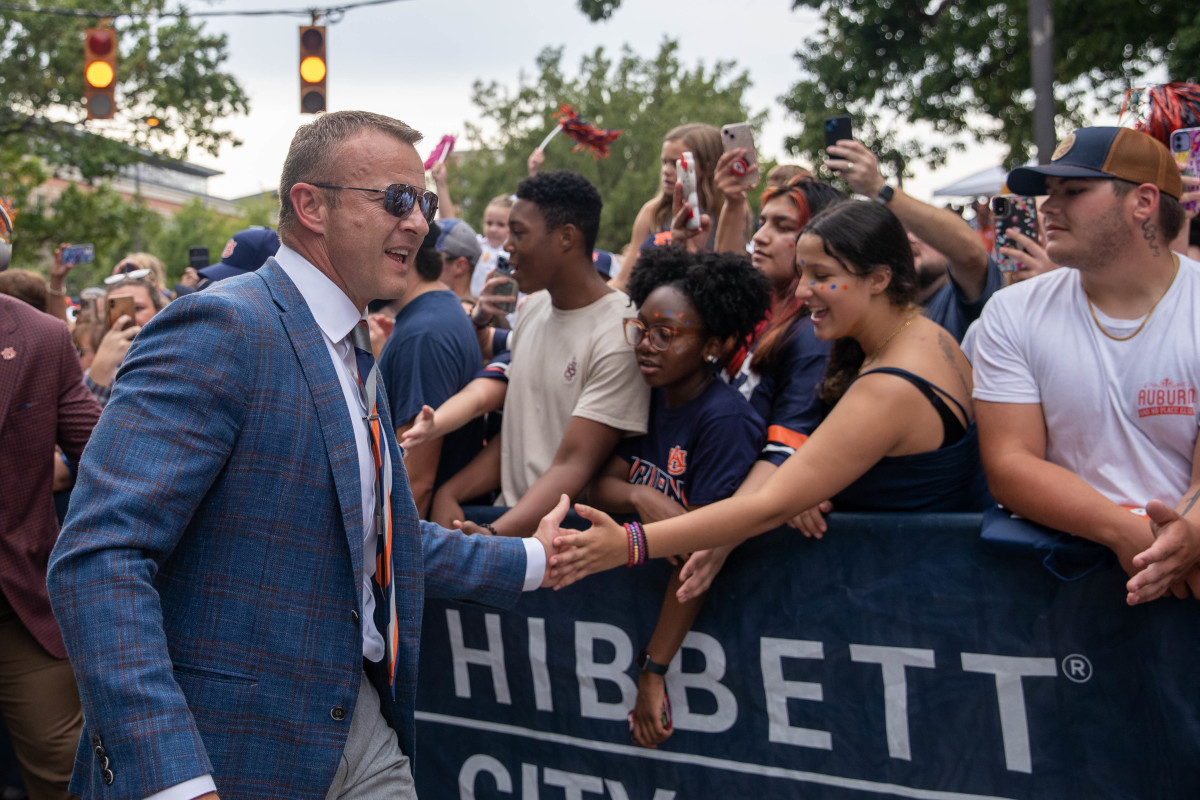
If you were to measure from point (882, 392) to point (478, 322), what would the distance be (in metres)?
2.81

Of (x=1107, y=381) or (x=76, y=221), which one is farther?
(x=76, y=221)

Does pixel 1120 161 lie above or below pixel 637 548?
above

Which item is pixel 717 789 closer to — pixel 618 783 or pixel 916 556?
pixel 618 783

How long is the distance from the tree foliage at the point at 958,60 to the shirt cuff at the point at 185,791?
15162 mm

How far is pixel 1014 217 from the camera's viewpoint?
4102 millimetres

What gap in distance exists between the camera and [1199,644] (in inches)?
107

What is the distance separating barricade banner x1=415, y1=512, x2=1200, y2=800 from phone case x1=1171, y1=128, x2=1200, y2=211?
5.10 feet

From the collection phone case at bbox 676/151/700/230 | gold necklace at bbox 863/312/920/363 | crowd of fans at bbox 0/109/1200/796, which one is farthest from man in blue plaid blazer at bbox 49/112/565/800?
phone case at bbox 676/151/700/230

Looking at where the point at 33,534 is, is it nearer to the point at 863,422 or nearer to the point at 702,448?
the point at 702,448

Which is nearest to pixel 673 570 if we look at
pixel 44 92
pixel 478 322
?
pixel 478 322

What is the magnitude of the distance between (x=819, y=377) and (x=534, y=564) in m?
1.29

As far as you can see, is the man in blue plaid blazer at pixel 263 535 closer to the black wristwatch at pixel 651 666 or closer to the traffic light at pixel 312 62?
the black wristwatch at pixel 651 666

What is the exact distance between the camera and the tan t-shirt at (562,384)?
376 centimetres

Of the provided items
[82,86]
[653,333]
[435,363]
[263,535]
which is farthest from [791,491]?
[82,86]
